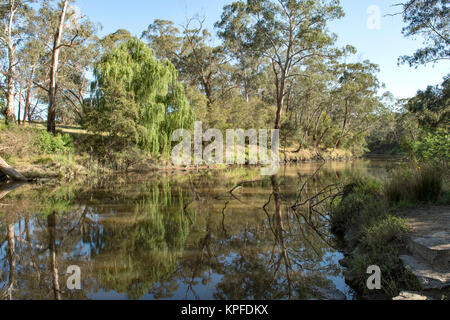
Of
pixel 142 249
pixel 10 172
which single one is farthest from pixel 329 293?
pixel 10 172

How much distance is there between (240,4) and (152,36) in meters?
10.1

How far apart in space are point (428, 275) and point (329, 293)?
3.40 feet

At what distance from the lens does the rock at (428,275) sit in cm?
287

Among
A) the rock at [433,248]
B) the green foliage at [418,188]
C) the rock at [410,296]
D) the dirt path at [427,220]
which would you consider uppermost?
the green foliage at [418,188]

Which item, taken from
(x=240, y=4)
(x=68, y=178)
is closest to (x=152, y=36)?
(x=240, y=4)

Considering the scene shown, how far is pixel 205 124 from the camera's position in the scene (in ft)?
72.0

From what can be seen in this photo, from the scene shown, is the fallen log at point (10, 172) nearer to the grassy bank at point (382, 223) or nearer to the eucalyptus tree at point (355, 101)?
the grassy bank at point (382, 223)

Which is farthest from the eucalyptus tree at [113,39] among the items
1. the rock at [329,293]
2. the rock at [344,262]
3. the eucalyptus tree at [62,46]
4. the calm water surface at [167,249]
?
the rock at [329,293]

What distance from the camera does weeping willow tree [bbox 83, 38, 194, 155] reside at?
16.3 metres

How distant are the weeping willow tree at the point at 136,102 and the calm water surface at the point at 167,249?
334 inches

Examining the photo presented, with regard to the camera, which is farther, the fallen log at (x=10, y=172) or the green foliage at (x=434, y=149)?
the fallen log at (x=10, y=172)

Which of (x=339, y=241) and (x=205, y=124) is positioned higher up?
(x=205, y=124)

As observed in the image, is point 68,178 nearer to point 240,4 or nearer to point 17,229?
point 17,229
